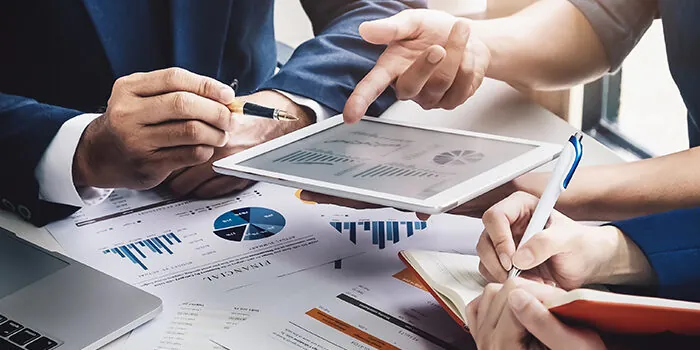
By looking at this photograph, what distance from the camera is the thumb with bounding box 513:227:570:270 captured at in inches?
26.8

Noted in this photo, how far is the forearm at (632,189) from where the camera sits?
881 mm

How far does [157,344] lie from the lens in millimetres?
727

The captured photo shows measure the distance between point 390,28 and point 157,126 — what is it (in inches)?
13.6

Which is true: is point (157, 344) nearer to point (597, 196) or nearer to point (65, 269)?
point (65, 269)

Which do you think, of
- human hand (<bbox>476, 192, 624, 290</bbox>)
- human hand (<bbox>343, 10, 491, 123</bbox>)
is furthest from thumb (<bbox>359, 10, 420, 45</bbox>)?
human hand (<bbox>476, 192, 624, 290</bbox>)

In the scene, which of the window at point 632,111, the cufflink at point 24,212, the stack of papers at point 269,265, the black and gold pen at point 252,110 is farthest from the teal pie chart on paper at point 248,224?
the window at point 632,111

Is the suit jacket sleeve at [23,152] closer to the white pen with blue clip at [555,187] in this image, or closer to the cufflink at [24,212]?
the cufflink at [24,212]

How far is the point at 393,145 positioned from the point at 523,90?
1.44 feet

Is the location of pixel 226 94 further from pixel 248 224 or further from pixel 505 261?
pixel 505 261

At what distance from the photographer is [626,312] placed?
531 millimetres

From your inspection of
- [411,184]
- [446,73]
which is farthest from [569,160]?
[446,73]

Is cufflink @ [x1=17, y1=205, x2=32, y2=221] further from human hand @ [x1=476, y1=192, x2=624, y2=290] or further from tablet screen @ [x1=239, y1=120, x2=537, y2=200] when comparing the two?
human hand @ [x1=476, y1=192, x2=624, y2=290]

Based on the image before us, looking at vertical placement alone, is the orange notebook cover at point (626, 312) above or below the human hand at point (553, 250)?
A: above

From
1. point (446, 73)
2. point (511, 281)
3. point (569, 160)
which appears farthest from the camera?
point (446, 73)
